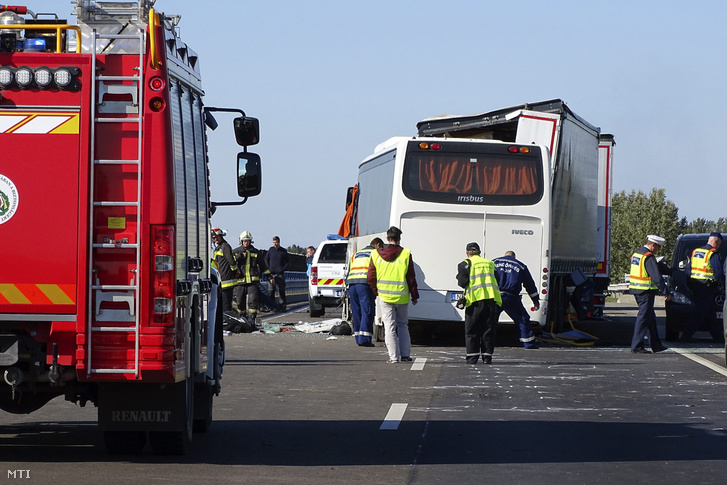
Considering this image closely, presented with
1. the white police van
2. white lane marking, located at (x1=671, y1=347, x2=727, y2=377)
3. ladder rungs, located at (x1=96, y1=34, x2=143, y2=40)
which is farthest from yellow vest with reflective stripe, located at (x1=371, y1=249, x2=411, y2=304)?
the white police van

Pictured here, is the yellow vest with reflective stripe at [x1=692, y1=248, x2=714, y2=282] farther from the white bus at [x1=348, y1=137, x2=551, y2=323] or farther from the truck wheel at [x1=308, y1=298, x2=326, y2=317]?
the truck wheel at [x1=308, y1=298, x2=326, y2=317]

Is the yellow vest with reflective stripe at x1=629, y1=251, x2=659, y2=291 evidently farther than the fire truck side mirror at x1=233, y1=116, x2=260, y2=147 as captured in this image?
Yes

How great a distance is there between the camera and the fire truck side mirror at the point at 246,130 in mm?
9750

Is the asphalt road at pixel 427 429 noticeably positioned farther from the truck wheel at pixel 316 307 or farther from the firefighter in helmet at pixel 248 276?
the truck wheel at pixel 316 307

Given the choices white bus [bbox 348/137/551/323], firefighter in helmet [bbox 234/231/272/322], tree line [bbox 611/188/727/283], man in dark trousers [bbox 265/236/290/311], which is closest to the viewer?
white bus [bbox 348/137/551/323]

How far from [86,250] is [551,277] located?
16017 mm

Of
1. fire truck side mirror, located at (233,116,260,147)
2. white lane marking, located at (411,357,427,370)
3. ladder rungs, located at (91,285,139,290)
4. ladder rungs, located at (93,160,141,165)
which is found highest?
fire truck side mirror, located at (233,116,260,147)

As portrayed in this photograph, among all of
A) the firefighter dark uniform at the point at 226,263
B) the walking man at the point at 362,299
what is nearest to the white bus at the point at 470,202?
the walking man at the point at 362,299

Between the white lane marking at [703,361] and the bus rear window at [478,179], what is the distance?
3.33m

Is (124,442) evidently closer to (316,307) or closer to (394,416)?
(394,416)

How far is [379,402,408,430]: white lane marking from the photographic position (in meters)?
10.7

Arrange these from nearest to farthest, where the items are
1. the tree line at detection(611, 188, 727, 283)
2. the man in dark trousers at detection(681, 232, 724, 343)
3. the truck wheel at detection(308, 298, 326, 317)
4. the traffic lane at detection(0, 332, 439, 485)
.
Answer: the traffic lane at detection(0, 332, 439, 485) → the man in dark trousers at detection(681, 232, 724, 343) → the truck wheel at detection(308, 298, 326, 317) → the tree line at detection(611, 188, 727, 283)

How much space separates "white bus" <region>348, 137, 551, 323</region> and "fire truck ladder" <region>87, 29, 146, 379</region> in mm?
13620

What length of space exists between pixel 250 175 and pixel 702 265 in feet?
46.5
